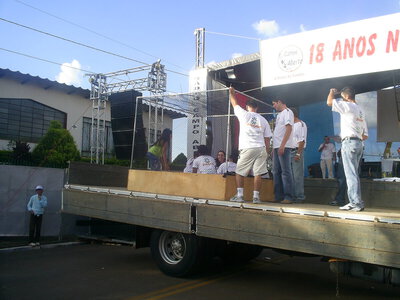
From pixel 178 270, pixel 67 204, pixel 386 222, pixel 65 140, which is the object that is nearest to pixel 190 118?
pixel 67 204

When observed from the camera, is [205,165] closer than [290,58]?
Yes

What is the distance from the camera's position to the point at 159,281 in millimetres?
6238

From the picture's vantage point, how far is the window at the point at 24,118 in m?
18.7

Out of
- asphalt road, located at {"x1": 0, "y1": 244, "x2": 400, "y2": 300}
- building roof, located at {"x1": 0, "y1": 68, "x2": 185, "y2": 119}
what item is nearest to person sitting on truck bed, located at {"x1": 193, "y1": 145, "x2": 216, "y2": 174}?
asphalt road, located at {"x1": 0, "y1": 244, "x2": 400, "y2": 300}

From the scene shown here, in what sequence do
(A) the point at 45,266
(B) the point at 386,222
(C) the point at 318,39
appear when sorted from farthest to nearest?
1. (A) the point at 45,266
2. (C) the point at 318,39
3. (B) the point at 386,222

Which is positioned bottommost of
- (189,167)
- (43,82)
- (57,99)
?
(189,167)

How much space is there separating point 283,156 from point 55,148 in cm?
1239

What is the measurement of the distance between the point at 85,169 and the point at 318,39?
5.17 m

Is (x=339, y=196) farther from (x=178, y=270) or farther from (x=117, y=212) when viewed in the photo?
(x=117, y=212)

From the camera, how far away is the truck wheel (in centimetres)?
594

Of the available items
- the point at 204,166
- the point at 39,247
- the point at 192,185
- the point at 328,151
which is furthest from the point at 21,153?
the point at 328,151

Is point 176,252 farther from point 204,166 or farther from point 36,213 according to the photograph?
point 36,213

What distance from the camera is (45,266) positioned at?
7566 mm

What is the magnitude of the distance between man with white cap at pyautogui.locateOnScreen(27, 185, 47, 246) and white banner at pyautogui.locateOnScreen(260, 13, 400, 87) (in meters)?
6.27
